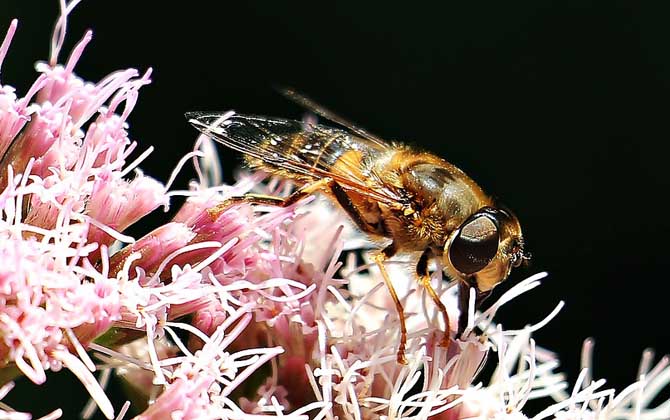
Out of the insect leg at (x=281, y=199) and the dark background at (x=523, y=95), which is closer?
the insect leg at (x=281, y=199)

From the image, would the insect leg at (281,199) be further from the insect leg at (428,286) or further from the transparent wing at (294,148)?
the insect leg at (428,286)

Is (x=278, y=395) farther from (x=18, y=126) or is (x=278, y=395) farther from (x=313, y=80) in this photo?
(x=313, y=80)

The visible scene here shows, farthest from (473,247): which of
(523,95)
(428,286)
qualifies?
(523,95)

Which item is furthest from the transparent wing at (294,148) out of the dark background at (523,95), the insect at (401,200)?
the dark background at (523,95)

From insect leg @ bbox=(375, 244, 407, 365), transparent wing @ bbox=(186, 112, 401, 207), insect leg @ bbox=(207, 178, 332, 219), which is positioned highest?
transparent wing @ bbox=(186, 112, 401, 207)

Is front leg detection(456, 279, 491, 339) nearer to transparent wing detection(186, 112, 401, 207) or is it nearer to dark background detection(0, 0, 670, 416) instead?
transparent wing detection(186, 112, 401, 207)

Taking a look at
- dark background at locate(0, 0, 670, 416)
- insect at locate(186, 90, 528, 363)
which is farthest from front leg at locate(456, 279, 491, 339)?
dark background at locate(0, 0, 670, 416)

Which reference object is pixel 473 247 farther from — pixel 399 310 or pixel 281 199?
pixel 281 199
